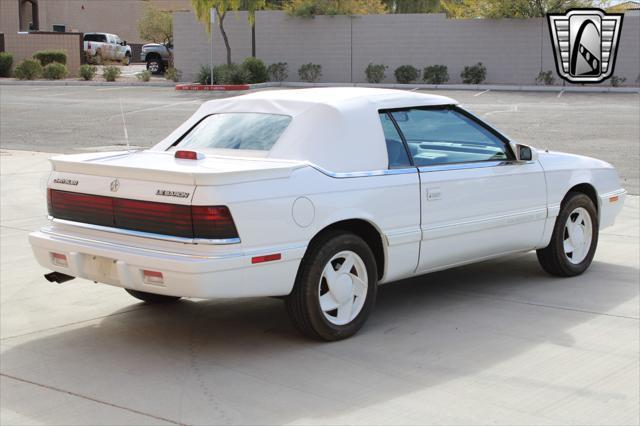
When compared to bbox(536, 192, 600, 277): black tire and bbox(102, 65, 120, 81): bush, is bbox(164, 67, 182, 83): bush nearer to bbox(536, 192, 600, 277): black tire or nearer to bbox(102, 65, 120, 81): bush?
bbox(102, 65, 120, 81): bush

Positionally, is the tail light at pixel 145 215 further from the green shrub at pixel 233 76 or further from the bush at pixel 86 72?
the bush at pixel 86 72

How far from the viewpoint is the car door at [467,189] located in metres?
6.65

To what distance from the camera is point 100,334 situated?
250 inches

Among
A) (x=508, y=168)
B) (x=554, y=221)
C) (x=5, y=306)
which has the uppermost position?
(x=508, y=168)

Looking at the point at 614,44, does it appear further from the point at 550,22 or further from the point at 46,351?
the point at 46,351

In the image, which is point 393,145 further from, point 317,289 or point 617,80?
point 617,80

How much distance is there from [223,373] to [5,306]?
2.32 m

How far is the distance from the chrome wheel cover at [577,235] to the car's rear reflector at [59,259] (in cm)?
398

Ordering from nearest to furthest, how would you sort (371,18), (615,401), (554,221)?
(615,401)
(554,221)
(371,18)

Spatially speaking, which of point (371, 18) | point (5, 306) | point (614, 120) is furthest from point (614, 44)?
point (5, 306)

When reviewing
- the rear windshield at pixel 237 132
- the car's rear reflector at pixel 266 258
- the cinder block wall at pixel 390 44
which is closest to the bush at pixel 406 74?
the cinder block wall at pixel 390 44

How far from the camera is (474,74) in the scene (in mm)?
37125

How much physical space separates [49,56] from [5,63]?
208 centimetres

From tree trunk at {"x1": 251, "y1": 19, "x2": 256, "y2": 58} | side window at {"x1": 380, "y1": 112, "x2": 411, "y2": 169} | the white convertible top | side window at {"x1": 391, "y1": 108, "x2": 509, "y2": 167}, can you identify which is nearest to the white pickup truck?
tree trunk at {"x1": 251, "y1": 19, "x2": 256, "y2": 58}
